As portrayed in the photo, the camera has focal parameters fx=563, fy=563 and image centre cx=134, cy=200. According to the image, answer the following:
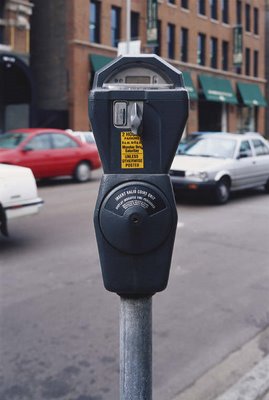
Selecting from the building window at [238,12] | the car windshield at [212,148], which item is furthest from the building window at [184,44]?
the car windshield at [212,148]

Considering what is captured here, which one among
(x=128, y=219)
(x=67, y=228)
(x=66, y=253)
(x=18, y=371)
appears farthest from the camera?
(x=67, y=228)

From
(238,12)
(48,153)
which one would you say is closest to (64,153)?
(48,153)

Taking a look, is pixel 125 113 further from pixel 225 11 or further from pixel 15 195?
pixel 225 11

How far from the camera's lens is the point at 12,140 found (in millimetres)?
13539

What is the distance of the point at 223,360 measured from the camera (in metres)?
4.11

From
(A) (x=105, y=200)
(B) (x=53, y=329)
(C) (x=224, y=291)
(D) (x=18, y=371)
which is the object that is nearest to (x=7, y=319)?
(B) (x=53, y=329)

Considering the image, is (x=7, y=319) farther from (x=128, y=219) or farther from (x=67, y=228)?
(x=67, y=228)

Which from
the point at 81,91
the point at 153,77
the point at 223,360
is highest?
the point at 81,91

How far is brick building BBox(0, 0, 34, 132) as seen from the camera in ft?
81.4

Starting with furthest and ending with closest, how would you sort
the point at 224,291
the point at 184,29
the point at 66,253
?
the point at 184,29 < the point at 66,253 < the point at 224,291

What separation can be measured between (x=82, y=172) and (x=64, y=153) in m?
0.83

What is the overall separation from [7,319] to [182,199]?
7.52 meters

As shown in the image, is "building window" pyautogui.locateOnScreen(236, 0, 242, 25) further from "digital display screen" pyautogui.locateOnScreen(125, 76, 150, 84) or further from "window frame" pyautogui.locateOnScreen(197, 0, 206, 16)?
"digital display screen" pyautogui.locateOnScreen(125, 76, 150, 84)

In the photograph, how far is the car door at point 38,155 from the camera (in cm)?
1312
